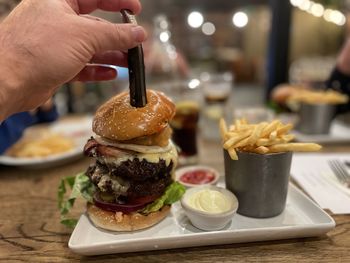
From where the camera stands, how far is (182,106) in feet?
5.97

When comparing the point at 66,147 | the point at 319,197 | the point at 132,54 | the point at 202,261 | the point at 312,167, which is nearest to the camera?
the point at 202,261

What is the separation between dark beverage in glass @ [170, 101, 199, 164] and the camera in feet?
5.75

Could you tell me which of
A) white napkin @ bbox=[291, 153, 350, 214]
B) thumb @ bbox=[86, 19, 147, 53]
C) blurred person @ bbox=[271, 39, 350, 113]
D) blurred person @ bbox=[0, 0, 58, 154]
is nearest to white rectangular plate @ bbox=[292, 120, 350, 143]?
white napkin @ bbox=[291, 153, 350, 214]

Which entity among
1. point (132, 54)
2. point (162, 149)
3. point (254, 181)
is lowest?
point (254, 181)

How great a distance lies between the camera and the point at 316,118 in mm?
2004

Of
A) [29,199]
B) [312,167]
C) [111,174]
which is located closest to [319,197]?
[312,167]

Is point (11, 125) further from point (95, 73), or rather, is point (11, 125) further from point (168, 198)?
point (168, 198)

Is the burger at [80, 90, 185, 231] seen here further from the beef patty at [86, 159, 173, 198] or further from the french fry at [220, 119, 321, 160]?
the french fry at [220, 119, 321, 160]

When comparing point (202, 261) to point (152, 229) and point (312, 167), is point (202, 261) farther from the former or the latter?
point (312, 167)

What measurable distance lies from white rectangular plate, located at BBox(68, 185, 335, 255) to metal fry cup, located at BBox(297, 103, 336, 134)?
3.18 ft

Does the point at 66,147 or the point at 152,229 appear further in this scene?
the point at 66,147

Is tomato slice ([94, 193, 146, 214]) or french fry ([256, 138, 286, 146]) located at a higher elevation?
french fry ([256, 138, 286, 146])

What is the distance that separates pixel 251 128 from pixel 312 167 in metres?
0.59

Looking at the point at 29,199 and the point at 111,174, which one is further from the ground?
the point at 111,174
